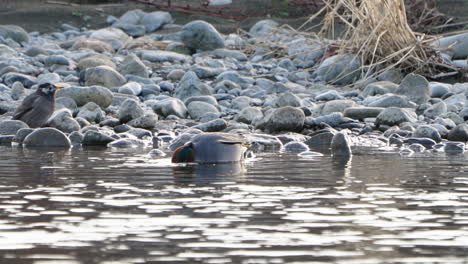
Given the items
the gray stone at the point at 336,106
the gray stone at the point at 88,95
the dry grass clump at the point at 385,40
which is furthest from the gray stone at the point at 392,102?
the gray stone at the point at 88,95

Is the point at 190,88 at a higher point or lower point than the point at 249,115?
higher

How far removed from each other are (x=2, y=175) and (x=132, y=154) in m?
1.73

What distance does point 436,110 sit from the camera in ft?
32.9

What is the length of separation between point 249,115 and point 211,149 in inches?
119

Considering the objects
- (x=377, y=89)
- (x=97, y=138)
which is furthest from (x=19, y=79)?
(x=377, y=89)

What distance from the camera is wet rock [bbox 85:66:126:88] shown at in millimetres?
11742

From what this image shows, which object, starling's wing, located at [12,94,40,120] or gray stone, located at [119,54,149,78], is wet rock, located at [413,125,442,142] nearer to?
starling's wing, located at [12,94,40,120]

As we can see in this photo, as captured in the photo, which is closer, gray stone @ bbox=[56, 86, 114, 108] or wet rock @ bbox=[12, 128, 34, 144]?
wet rock @ bbox=[12, 128, 34, 144]

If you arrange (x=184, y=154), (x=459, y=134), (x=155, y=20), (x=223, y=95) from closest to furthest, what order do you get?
(x=184, y=154)
(x=459, y=134)
(x=223, y=95)
(x=155, y=20)

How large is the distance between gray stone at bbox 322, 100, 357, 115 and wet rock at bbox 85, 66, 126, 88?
2891mm

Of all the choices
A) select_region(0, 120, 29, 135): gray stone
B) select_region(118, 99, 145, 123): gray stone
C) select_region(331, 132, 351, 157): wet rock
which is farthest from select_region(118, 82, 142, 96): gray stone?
select_region(331, 132, 351, 157): wet rock

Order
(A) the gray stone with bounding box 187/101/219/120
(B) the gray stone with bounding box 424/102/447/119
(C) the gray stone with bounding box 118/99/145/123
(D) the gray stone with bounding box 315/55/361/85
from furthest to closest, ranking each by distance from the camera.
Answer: (D) the gray stone with bounding box 315/55/361/85
(A) the gray stone with bounding box 187/101/219/120
(B) the gray stone with bounding box 424/102/447/119
(C) the gray stone with bounding box 118/99/145/123

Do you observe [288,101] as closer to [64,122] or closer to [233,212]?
[64,122]

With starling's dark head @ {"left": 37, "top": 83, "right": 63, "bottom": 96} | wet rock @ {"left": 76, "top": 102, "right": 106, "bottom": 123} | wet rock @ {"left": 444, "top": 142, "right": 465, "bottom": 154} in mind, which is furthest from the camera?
wet rock @ {"left": 76, "top": 102, "right": 106, "bottom": 123}
